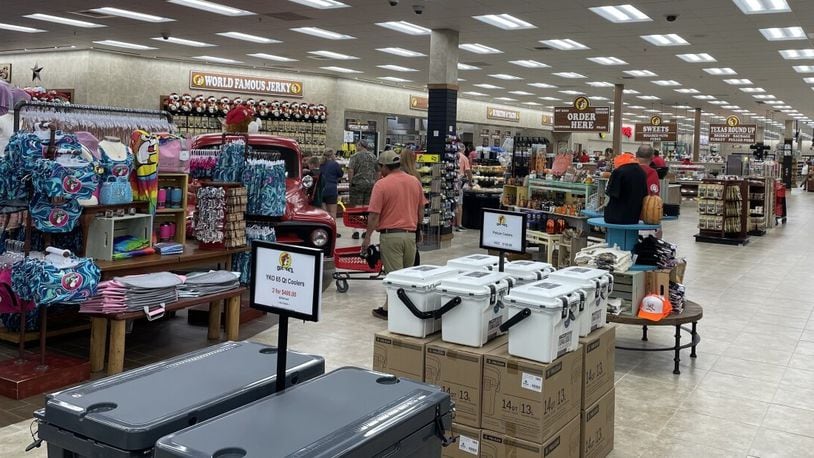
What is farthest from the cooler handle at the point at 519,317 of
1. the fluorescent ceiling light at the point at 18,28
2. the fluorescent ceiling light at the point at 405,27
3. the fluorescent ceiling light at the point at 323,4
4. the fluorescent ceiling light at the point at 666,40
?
the fluorescent ceiling light at the point at 18,28

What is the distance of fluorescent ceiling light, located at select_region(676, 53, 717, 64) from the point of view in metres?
15.8

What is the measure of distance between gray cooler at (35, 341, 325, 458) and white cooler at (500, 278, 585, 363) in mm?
1180

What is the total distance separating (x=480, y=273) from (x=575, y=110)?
1157cm

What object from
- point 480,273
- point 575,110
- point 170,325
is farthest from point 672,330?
point 575,110

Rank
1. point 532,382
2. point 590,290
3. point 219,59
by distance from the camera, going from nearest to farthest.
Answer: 1. point 532,382
2. point 590,290
3. point 219,59

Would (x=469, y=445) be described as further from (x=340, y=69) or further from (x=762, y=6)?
(x=340, y=69)

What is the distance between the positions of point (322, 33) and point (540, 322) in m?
11.8

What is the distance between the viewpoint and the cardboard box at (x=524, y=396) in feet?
10.3

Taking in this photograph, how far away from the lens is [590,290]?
11.9 ft

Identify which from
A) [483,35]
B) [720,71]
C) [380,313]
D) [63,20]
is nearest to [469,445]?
[380,313]

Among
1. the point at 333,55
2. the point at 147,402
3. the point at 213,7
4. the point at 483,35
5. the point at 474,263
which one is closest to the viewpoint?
the point at 147,402

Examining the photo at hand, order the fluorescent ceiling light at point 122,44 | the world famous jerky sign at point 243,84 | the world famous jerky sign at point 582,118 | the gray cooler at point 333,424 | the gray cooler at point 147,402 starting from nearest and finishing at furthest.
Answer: the gray cooler at point 333,424
the gray cooler at point 147,402
the world famous jerky sign at point 582,118
the fluorescent ceiling light at point 122,44
the world famous jerky sign at point 243,84

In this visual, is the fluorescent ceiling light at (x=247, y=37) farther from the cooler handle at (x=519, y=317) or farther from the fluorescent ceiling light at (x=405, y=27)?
the cooler handle at (x=519, y=317)

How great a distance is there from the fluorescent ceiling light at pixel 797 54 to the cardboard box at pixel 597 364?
43.8ft
